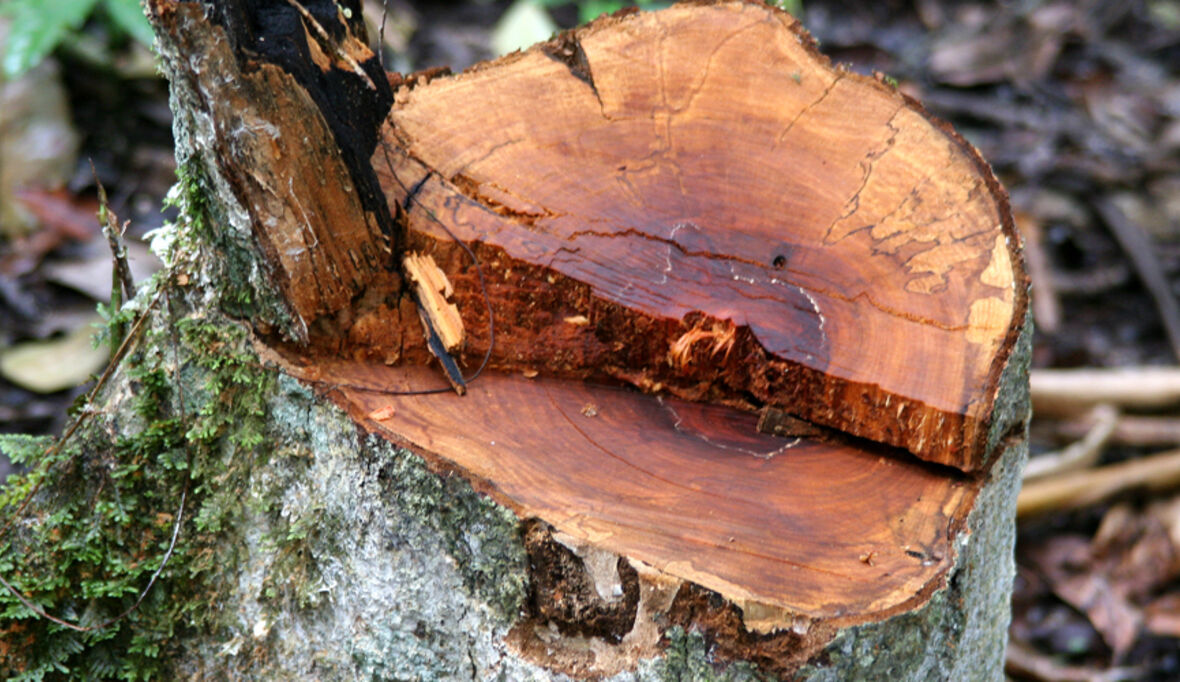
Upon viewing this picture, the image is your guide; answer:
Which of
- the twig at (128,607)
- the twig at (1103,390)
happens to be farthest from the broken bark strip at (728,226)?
the twig at (1103,390)

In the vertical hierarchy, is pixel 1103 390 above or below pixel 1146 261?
below

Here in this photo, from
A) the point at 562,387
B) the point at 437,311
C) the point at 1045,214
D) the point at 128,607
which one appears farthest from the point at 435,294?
the point at 1045,214

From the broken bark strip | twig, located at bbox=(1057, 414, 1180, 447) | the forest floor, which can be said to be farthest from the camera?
twig, located at bbox=(1057, 414, 1180, 447)

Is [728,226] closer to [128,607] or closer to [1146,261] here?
[128,607]

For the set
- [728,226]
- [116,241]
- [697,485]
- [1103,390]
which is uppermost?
[1103,390]

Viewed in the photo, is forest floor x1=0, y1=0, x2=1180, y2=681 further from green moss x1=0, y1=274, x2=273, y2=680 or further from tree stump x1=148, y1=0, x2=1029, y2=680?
tree stump x1=148, y1=0, x2=1029, y2=680

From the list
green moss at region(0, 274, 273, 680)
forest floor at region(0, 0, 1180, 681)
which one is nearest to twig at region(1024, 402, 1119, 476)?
forest floor at region(0, 0, 1180, 681)
